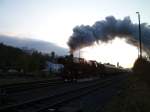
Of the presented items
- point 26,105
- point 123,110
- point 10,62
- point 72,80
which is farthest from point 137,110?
point 10,62

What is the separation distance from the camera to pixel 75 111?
13.7 meters

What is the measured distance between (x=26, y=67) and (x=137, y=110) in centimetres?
6777

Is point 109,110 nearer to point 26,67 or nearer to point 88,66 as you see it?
point 88,66

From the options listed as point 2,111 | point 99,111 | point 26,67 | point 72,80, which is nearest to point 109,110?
point 99,111

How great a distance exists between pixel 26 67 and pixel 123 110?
221 feet

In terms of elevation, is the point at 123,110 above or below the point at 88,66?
below

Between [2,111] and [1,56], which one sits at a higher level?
[1,56]

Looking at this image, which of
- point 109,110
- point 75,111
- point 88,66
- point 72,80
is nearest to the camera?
point 75,111

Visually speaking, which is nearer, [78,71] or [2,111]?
[2,111]

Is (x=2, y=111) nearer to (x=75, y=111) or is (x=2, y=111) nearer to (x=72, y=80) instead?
(x=75, y=111)

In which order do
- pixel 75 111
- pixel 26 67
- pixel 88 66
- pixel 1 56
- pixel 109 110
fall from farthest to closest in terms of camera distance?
pixel 1 56 → pixel 26 67 → pixel 88 66 → pixel 109 110 → pixel 75 111

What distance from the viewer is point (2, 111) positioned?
1270cm

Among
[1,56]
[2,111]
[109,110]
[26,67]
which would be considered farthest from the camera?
[1,56]

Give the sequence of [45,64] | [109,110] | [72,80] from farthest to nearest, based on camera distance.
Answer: [45,64] → [72,80] → [109,110]
